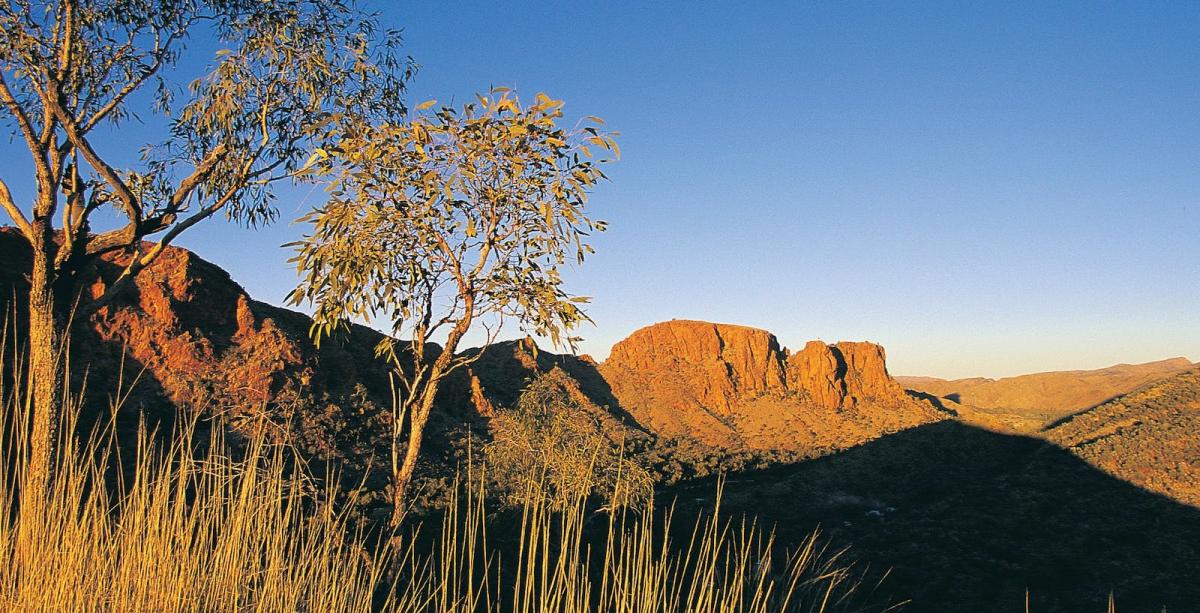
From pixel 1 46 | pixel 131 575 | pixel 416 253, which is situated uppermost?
pixel 1 46

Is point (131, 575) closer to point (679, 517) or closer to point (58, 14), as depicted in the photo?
point (58, 14)

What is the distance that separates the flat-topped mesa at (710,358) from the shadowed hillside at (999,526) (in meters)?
32.7

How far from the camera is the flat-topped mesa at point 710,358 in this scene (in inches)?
2958

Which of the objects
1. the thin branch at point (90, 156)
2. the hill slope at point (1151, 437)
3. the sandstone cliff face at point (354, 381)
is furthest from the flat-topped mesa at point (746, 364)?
the thin branch at point (90, 156)

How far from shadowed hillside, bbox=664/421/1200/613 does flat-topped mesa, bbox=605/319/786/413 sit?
3265cm

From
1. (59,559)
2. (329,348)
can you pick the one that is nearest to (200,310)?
(329,348)

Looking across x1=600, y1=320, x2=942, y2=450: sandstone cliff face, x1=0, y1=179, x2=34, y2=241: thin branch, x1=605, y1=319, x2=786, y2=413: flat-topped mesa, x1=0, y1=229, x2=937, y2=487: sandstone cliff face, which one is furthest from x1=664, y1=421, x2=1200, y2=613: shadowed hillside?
x1=605, y1=319, x2=786, y2=413: flat-topped mesa

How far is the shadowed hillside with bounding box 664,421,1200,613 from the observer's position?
18.5 meters

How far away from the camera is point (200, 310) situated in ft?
94.5

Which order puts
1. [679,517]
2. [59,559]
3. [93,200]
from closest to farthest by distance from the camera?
1. [59,559]
2. [93,200]
3. [679,517]

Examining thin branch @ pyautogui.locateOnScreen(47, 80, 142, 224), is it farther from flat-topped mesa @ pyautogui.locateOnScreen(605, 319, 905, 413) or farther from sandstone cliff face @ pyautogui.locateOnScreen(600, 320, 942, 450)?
flat-topped mesa @ pyautogui.locateOnScreen(605, 319, 905, 413)

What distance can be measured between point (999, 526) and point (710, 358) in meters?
56.4

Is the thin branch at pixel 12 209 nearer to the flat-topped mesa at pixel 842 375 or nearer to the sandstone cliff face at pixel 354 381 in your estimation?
the sandstone cliff face at pixel 354 381

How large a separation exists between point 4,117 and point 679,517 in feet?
76.4
